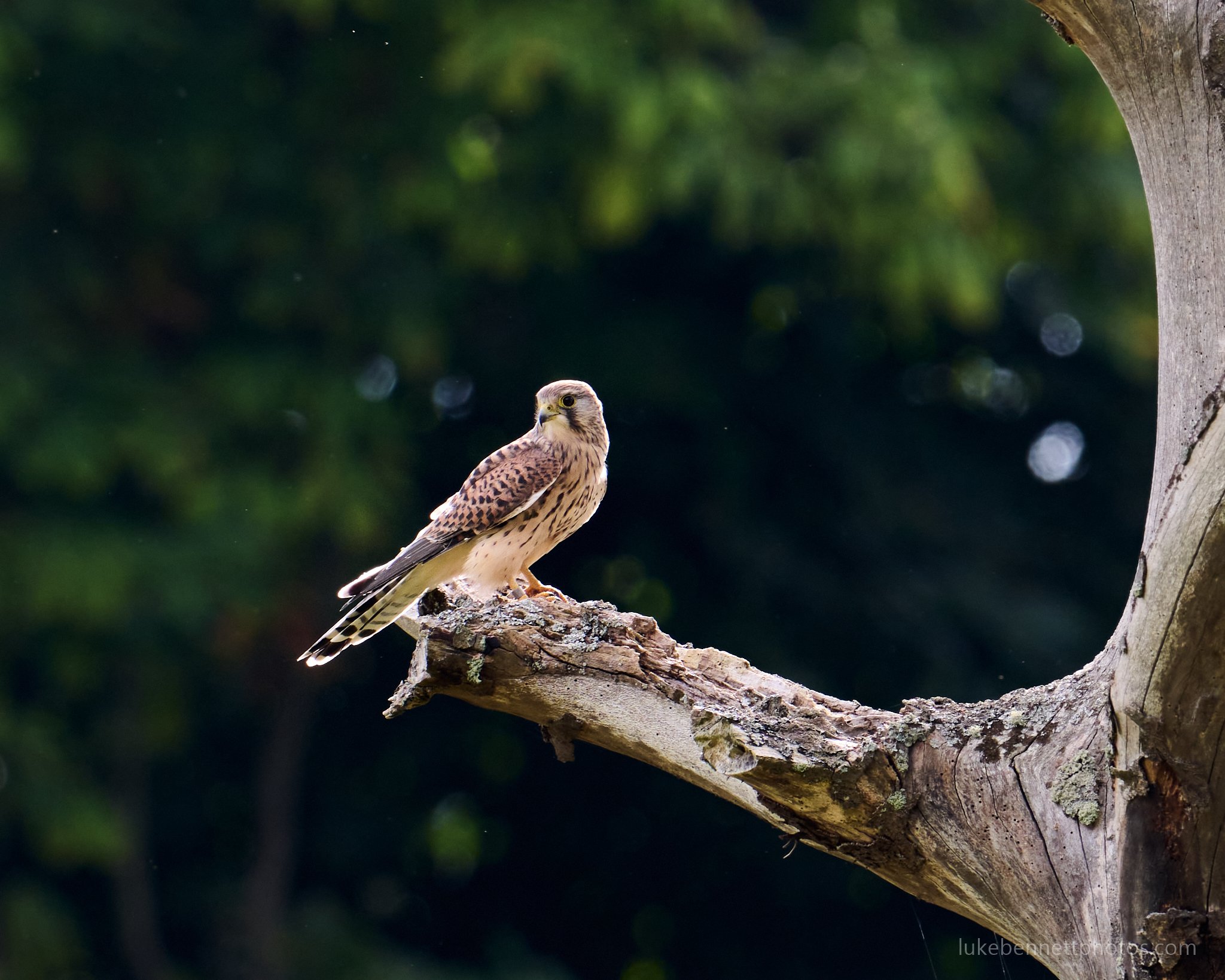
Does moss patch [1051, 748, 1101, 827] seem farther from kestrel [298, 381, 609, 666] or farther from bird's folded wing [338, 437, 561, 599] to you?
bird's folded wing [338, 437, 561, 599]

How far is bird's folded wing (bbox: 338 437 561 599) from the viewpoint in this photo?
437 cm

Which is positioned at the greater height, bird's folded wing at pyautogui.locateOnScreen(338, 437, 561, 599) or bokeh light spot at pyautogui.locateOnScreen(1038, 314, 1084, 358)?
bokeh light spot at pyautogui.locateOnScreen(1038, 314, 1084, 358)

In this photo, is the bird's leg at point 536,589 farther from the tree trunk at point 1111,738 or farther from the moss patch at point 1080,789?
the moss patch at point 1080,789

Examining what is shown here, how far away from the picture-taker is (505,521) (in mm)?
4469

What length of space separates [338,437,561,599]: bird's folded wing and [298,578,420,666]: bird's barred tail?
114mm

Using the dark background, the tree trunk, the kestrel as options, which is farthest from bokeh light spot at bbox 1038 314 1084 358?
the tree trunk

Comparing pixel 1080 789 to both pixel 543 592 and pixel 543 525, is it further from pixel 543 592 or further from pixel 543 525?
pixel 543 525

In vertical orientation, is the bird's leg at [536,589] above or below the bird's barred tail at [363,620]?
above

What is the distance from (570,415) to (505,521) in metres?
0.50

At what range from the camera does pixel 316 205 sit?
27.3 ft

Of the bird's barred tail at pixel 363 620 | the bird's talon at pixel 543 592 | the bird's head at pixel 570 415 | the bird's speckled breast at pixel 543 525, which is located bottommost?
the bird's barred tail at pixel 363 620

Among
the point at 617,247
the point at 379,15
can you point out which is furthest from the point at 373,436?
the point at 379,15

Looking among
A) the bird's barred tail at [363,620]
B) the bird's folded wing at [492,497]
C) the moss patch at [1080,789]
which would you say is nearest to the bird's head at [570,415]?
the bird's folded wing at [492,497]

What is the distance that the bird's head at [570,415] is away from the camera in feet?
15.5
